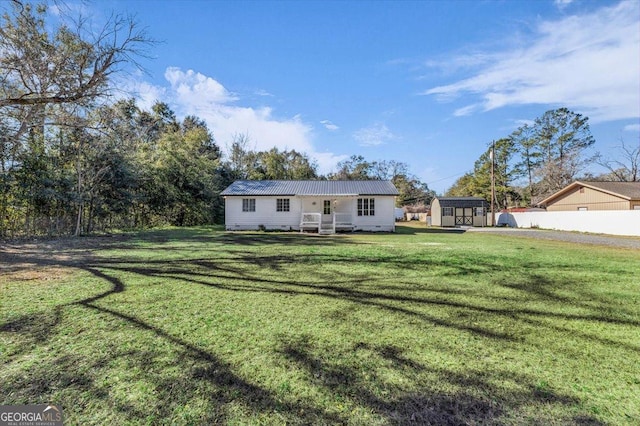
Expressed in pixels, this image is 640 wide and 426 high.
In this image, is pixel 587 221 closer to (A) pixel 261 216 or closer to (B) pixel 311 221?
(B) pixel 311 221

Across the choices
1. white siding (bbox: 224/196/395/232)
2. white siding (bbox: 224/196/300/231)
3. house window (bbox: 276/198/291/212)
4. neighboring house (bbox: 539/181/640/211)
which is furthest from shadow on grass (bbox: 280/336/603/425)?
neighboring house (bbox: 539/181/640/211)

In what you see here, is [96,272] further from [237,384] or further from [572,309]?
[572,309]

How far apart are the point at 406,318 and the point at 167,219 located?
22472mm

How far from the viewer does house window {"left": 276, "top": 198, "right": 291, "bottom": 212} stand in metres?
19.3

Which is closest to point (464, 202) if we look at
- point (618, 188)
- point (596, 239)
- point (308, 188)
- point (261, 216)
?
point (618, 188)

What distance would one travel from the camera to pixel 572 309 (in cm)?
399

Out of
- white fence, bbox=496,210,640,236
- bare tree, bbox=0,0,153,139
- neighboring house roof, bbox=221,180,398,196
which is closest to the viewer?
bare tree, bbox=0,0,153,139

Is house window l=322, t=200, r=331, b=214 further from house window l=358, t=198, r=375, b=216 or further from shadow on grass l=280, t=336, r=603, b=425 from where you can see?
shadow on grass l=280, t=336, r=603, b=425

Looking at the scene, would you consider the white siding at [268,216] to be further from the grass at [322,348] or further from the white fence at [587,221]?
the grass at [322,348]

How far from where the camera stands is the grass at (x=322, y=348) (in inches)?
79.5

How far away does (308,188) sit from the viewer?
20062 mm

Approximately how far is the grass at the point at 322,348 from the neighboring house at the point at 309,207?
13.0m

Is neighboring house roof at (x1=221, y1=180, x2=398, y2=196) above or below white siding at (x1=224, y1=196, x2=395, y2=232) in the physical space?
above

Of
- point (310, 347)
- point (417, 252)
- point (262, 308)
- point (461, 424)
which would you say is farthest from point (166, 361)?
point (417, 252)
